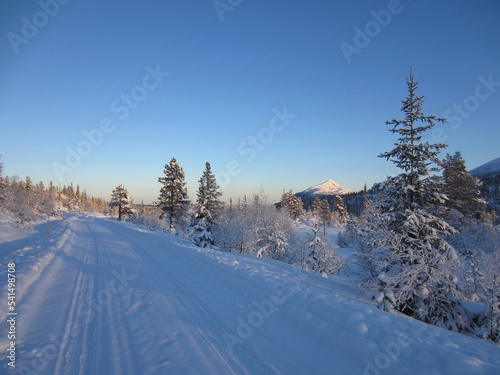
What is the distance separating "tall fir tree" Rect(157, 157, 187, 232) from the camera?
36938mm

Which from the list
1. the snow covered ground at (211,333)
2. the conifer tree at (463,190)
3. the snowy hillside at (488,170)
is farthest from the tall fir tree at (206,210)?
the snowy hillside at (488,170)

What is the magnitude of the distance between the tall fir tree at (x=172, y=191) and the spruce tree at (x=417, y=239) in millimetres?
29397

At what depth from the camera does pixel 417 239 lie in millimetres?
11070

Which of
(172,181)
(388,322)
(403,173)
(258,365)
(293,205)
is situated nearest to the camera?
(258,365)

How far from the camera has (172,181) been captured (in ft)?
123

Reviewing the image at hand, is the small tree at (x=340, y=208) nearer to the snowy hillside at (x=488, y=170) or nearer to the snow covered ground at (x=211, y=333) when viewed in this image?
the snow covered ground at (x=211, y=333)

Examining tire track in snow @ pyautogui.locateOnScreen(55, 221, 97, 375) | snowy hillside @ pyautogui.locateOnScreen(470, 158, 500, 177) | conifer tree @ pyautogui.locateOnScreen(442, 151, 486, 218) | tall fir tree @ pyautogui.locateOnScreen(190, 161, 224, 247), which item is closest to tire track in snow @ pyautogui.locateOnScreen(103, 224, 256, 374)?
tire track in snow @ pyautogui.locateOnScreen(55, 221, 97, 375)

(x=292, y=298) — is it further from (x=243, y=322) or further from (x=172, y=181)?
(x=172, y=181)

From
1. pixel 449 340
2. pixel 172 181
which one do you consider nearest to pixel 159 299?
pixel 449 340

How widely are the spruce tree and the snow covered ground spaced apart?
5.12 m

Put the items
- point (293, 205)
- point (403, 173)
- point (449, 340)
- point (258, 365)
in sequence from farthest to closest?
point (293, 205), point (403, 173), point (449, 340), point (258, 365)

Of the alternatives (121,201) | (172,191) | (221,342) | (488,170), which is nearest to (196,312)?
(221,342)

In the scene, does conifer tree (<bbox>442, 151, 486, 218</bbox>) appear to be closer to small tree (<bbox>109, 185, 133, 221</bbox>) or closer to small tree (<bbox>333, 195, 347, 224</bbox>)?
small tree (<bbox>333, 195, 347, 224</bbox>)

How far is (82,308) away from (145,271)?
4.06 meters
